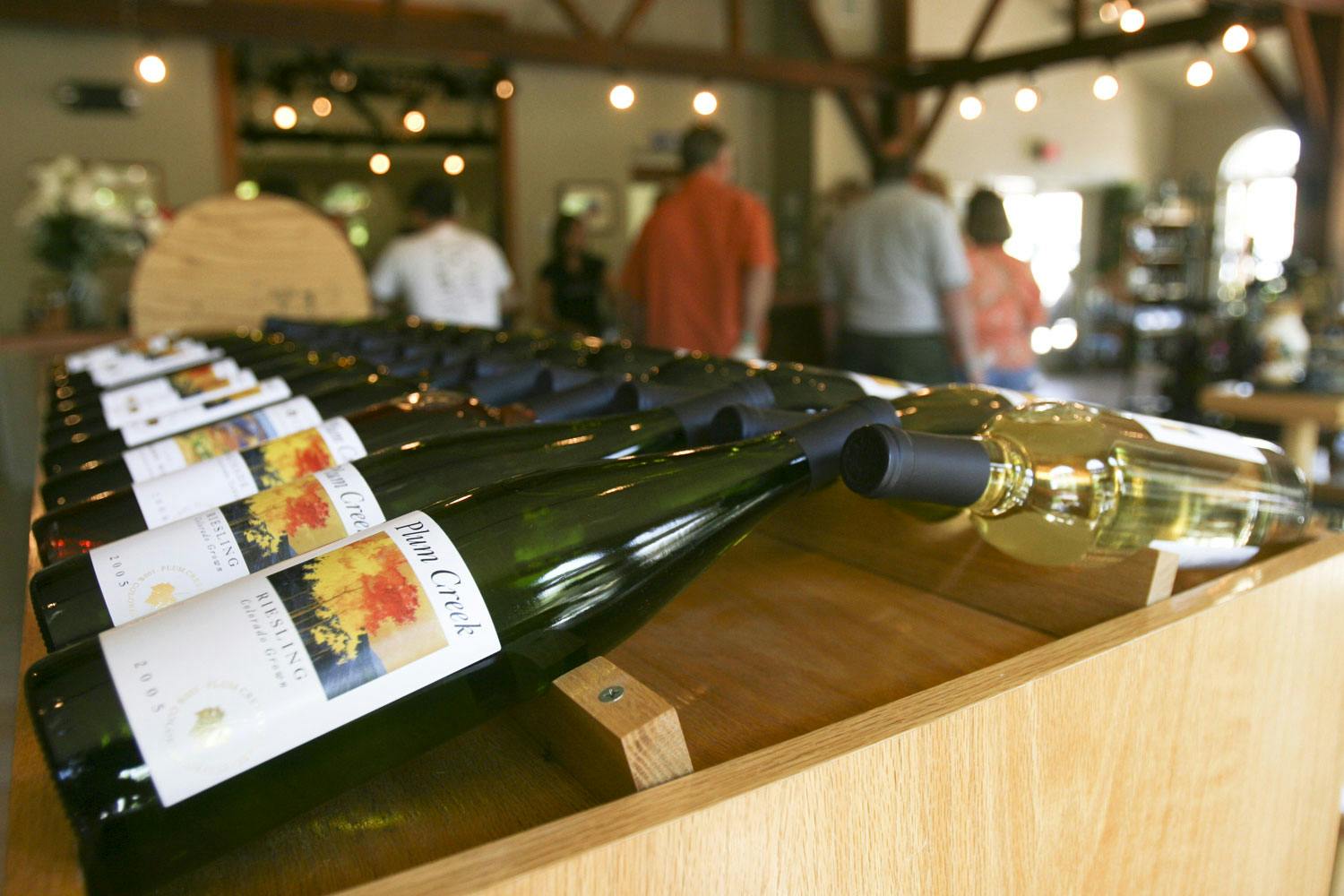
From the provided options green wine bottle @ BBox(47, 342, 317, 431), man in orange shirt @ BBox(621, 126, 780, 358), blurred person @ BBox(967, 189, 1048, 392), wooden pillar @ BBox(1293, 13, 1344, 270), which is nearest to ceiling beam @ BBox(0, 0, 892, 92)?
man in orange shirt @ BBox(621, 126, 780, 358)

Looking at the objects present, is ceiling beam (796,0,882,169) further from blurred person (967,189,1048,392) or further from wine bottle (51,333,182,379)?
wine bottle (51,333,182,379)

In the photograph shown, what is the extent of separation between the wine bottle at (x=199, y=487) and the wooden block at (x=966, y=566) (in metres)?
0.27

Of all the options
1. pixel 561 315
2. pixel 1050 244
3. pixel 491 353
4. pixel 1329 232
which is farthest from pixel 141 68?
pixel 1050 244

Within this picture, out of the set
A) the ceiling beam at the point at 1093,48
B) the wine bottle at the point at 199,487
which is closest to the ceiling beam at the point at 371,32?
the ceiling beam at the point at 1093,48

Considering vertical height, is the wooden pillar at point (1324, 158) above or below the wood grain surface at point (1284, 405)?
above

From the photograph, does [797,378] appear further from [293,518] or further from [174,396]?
[174,396]

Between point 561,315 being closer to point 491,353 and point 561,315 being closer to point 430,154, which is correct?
point 430,154

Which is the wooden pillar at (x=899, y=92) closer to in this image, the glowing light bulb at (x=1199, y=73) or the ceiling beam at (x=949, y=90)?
the ceiling beam at (x=949, y=90)

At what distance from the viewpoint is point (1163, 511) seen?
23.0 inches

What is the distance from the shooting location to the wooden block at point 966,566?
1.84 ft

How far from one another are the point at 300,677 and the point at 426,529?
0.29ft

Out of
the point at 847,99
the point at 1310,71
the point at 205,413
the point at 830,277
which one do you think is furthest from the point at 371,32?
the point at 1310,71

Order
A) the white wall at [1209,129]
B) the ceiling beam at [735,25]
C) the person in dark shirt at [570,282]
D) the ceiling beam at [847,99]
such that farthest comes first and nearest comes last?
the white wall at [1209,129] < the ceiling beam at [847,99] < the ceiling beam at [735,25] < the person in dark shirt at [570,282]

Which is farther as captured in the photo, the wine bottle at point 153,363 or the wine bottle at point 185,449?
the wine bottle at point 153,363
